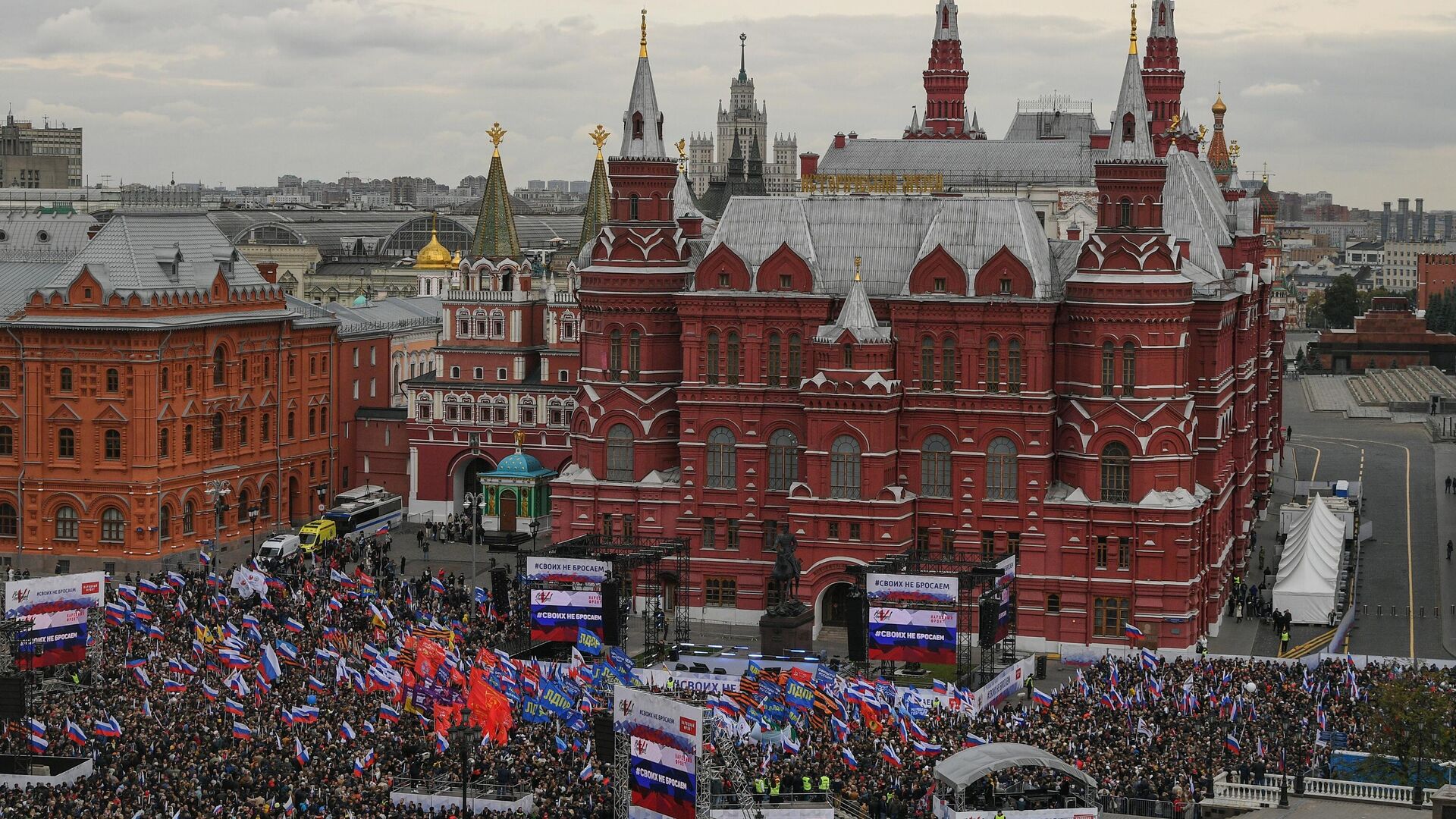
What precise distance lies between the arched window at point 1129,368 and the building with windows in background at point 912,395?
0.08m

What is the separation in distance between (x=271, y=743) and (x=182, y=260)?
39.3 meters

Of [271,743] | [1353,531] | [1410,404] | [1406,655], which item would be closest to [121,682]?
[271,743]

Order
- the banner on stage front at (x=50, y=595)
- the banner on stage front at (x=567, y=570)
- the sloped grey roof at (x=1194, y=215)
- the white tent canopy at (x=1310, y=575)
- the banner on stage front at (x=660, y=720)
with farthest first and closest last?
the sloped grey roof at (x=1194, y=215) → the white tent canopy at (x=1310, y=575) → the banner on stage front at (x=567, y=570) → the banner on stage front at (x=50, y=595) → the banner on stage front at (x=660, y=720)

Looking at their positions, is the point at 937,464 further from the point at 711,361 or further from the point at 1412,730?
the point at 1412,730

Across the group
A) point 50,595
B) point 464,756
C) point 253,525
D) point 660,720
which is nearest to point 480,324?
point 253,525

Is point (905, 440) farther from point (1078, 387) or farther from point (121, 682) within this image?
point (121, 682)

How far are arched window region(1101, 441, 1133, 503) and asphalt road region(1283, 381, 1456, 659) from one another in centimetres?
942

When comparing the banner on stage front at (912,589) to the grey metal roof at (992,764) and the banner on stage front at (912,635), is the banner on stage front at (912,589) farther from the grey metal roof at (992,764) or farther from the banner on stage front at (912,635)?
the grey metal roof at (992,764)

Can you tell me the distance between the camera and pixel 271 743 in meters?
Result: 58.8

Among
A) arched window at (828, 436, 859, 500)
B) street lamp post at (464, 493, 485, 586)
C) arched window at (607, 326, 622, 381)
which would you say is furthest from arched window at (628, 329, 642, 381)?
arched window at (828, 436, 859, 500)

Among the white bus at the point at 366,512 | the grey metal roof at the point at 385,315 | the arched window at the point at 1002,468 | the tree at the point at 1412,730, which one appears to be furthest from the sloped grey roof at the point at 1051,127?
the tree at the point at 1412,730

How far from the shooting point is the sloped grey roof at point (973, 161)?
140 meters

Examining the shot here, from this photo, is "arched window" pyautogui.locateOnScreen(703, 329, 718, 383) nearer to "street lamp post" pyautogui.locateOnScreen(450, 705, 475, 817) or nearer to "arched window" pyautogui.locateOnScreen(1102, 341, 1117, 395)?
"arched window" pyautogui.locateOnScreen(1102, 341, 1117, 395)

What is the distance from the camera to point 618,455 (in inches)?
3376
